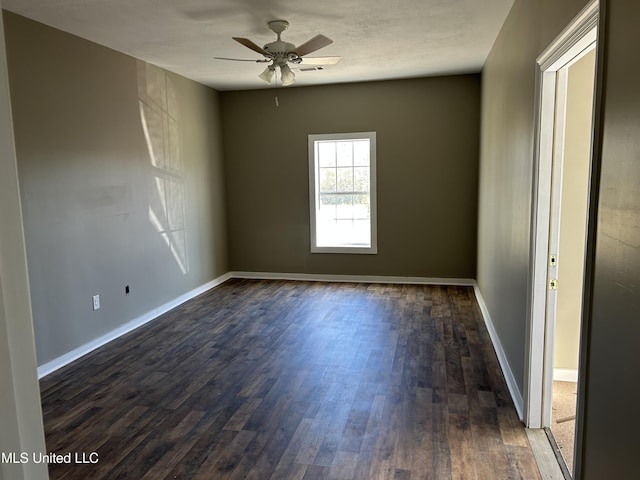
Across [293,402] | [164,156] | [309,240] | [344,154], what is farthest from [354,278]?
[293,402]

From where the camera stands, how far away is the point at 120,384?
336 cm

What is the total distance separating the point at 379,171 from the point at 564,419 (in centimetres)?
398

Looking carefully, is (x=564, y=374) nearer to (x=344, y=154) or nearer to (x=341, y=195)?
(x=341, y=195)

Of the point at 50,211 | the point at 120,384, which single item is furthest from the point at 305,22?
the point at 120,384

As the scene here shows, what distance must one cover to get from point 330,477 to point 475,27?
3609mm

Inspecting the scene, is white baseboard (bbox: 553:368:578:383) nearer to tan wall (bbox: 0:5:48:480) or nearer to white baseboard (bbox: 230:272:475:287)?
white baseboard (bbox: 230:272:475:287)

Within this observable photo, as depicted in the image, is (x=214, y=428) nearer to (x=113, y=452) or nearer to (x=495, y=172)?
(x=113, y=452)

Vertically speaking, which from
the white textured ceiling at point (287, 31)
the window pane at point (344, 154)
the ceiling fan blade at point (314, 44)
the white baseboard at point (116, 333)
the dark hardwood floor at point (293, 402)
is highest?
the white textured ceiling at point (287, 31)

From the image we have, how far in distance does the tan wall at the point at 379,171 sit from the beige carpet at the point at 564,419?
294 cm

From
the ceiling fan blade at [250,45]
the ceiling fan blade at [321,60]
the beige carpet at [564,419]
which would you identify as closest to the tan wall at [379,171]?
the ceiling fan blade at [321,60]

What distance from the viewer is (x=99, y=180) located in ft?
13.7

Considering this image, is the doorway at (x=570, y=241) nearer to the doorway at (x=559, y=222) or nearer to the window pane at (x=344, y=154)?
the doorway at (x=559, y=222)

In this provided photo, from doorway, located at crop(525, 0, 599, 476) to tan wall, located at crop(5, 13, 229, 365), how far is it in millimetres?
3483

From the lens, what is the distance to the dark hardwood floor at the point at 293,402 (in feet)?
7.79
